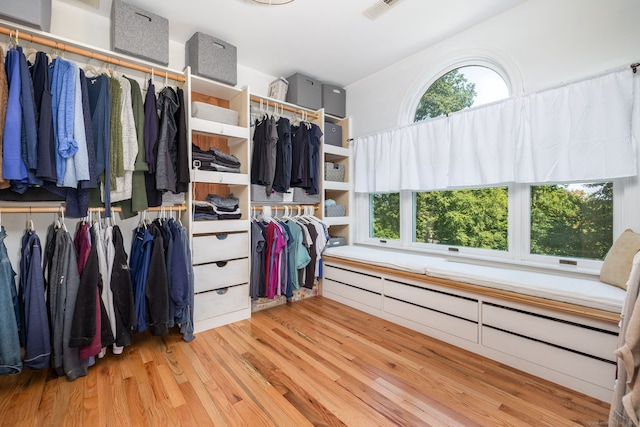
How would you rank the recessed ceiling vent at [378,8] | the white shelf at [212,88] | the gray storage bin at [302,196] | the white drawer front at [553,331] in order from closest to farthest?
the white drawer front at [553,331] < the recessed ceiling vent at [378,8] < the white shelf at [212,88] < the gray storage bin at [302,196]

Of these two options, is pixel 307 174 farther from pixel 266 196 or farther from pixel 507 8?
pixel 507 8

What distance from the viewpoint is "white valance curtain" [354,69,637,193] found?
187 centimetres

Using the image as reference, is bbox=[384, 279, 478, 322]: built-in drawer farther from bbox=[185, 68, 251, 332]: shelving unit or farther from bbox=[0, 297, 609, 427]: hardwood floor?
bbox=[185, 68, 251, 332]: shelving unit

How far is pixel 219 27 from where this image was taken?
255 cm

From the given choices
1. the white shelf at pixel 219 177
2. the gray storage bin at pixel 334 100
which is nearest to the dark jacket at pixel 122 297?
the white shelf at pixel 219 177


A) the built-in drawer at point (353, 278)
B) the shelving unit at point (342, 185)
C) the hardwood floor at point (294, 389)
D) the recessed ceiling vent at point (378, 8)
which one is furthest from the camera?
the shelving unit at point (342, 185)

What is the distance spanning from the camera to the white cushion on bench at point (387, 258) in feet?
8.19

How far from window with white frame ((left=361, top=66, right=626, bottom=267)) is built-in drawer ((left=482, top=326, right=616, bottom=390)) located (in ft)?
2.46

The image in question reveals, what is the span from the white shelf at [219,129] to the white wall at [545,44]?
1795 millimetres

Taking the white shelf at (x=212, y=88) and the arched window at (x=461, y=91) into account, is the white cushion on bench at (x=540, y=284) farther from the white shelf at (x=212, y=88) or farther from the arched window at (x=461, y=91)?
the white shelf at (x=212, y=88)

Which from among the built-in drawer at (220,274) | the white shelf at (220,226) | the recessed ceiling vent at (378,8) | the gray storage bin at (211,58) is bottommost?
the built-in drawer at (220,274)

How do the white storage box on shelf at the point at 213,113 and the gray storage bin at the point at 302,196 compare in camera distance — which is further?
the gray storage bin at the point at 302,196

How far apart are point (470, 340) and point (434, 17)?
8.55 feet

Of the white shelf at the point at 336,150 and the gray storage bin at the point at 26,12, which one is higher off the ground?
the gray storage bin at the point at 26,12
